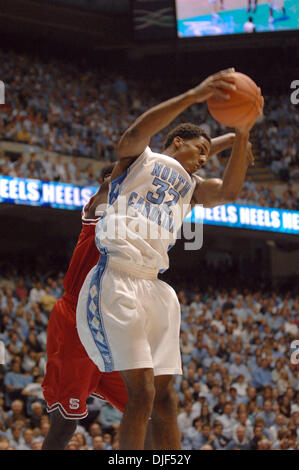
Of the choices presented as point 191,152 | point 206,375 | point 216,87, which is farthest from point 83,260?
point 206,375

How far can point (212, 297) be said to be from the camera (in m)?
12.6

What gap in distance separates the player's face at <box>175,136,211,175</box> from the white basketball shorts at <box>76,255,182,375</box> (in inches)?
24.5

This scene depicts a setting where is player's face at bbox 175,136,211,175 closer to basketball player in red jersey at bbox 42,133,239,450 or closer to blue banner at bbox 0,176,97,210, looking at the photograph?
basketball player in red jersey at bbox 42,133,239,450

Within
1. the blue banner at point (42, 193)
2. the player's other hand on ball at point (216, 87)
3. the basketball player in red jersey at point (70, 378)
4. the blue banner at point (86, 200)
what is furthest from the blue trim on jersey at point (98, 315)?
the blue banner at point (42, 193)

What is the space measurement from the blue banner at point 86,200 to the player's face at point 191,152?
18.8 feet

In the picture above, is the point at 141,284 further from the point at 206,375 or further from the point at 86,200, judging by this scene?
the point at 86,200

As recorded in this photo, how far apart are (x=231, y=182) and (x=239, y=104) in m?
0.42

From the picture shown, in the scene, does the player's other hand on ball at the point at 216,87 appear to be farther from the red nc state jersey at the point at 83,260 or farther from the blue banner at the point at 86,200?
the blue banner at the point at 86,200

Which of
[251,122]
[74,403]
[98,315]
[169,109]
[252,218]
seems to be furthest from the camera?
[252,218]

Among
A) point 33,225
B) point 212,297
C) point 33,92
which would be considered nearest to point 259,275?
point 212,297

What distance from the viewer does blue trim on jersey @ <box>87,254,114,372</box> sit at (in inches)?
113

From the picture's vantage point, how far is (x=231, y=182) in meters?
3.18

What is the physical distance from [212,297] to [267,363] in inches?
95.4

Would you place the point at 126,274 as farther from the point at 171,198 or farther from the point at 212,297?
the point at 212,297
